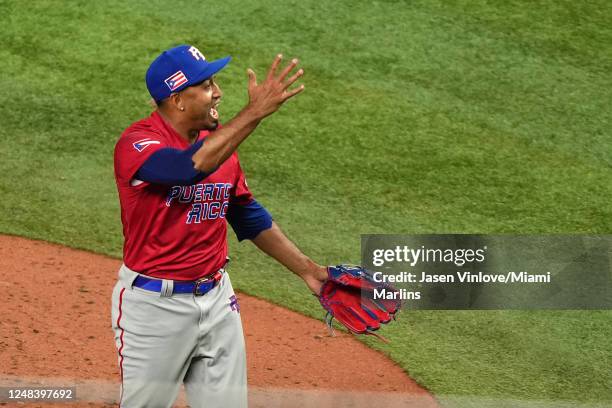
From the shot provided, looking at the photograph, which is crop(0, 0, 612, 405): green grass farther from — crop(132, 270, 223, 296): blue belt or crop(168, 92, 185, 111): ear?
crop(168, 92, 185, 111): ear

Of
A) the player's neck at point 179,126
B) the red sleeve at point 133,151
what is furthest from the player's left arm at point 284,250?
the red sleeve at point 133,151

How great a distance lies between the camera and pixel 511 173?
875 centimetres

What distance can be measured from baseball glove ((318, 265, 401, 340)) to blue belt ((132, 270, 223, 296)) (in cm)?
67

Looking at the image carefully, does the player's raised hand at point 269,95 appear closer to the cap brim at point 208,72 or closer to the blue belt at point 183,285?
the cap brim at point 208,72

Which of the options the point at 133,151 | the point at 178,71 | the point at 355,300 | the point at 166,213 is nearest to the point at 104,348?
the point at 355,300

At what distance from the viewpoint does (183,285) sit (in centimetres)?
445

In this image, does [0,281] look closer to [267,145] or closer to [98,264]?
[98,264]

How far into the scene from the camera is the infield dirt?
6016 mm

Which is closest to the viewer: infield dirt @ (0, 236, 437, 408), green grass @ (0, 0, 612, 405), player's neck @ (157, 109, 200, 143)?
player's neck @ (157, 109, 200, 143)

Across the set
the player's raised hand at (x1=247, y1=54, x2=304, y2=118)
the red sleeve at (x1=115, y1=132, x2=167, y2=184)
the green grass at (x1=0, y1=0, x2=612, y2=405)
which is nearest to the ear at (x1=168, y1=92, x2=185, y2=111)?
the red sleeve at (x1=115, y1=132, x2=167, y2=184)

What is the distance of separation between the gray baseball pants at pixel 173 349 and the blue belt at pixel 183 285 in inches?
0.7

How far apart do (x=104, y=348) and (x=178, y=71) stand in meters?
2.53

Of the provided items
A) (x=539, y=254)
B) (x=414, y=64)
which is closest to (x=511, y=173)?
(x=539, y=254)

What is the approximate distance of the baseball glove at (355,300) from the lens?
4977 millimetres
